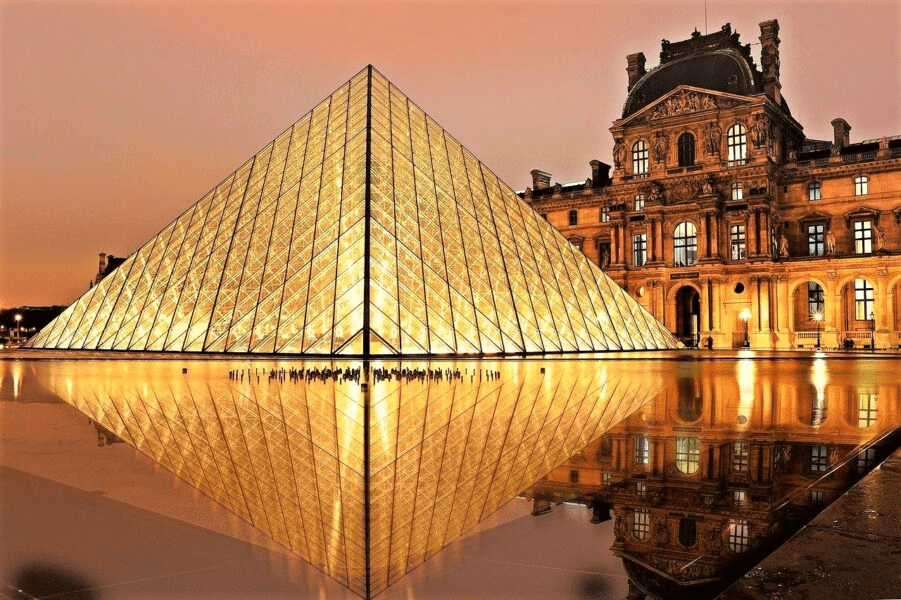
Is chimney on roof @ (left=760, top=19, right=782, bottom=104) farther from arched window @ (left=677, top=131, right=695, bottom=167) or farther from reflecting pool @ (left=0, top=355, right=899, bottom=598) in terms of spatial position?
reflecting pool @ (left=0, top=355, right=899, bottom=598)

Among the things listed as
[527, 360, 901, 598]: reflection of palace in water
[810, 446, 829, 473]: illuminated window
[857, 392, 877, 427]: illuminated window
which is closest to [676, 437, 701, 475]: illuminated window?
[527, 360, 901, 598]: reflection of palace in water

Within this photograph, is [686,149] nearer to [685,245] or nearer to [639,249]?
[685,245]

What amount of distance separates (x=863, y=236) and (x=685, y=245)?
979 cm

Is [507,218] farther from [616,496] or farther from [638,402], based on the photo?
[616,496]

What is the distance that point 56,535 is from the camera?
4230 millimetres

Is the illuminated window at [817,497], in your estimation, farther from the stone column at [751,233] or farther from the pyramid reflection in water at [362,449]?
the stone column at [751,233]

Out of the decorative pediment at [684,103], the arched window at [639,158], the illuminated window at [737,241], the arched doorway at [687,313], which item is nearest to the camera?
the illuminated window at [737,241]

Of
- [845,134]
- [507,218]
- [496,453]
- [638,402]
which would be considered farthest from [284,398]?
[845,134]

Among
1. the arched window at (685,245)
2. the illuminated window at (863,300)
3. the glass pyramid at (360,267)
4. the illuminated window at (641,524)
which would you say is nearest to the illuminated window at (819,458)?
the illuminated window at (641,524)

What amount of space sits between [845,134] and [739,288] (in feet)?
44.8

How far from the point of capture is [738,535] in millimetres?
4055

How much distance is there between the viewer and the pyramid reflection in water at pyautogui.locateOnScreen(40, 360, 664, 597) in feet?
13.9

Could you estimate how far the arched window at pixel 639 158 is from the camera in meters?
51.1

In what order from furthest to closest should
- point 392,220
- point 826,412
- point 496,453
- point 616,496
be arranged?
point 392,220 → point 826,412 → point 496,453 → point 616,496
